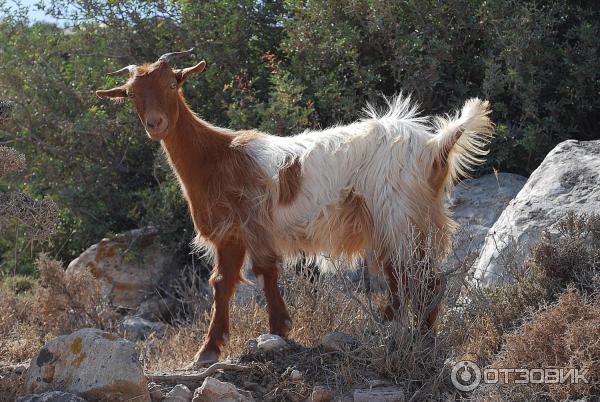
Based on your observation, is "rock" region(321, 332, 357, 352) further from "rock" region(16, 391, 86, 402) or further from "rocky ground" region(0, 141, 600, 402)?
"rock" region(16, 391, 86, 402)

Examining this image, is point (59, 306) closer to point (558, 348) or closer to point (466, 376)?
point (466, 376)

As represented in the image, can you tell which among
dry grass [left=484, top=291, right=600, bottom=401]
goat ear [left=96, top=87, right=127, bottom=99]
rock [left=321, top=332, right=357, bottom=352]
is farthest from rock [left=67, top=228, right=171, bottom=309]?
dry grass [left=484, top=291, right=600, bottom=401]

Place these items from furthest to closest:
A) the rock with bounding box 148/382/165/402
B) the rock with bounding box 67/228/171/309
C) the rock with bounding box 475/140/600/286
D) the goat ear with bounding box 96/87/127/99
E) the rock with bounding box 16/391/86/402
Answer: the rock with bounding box 67/228/171/309 → the goat ear with bounding box 96/87/127/99 → the rock with bounding box 475/140/600/286 → the rock with bounding box 148/382/165/402 → the rock with bounding box 16/391/86/402

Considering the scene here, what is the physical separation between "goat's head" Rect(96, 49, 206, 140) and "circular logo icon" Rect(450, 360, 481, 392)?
2656 mm

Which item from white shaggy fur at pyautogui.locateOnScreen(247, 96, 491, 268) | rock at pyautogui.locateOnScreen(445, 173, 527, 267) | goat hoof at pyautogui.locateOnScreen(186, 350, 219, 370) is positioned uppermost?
white shaggy fur at pyautogui.locateOnScreen(247, 96, 491, 268)

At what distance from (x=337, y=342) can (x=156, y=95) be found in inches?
86.0

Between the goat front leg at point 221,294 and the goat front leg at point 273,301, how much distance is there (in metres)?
0.16

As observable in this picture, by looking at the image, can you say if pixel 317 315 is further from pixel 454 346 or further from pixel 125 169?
pixel 125 169

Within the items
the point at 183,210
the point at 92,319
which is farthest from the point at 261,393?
the point at 183,210

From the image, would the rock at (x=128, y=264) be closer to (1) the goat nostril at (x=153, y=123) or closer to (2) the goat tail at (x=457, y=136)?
(1) the goat nostril at (x=153, y=123)

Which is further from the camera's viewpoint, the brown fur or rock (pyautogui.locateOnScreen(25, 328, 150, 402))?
the brown fur

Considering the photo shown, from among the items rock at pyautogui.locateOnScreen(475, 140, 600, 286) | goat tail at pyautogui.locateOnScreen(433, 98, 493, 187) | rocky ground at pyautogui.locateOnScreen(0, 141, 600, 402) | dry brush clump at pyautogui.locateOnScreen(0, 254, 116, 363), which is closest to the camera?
rocky ground at pyautogui.locateOnScreen(0, 141, 600, 402)

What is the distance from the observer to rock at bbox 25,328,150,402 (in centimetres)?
495

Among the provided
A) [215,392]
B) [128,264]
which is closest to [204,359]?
[215,392]
